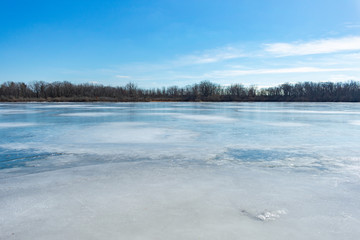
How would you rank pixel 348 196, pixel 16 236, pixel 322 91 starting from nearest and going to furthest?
pixel 16 236 < pixel 348 196 < pixel 322 91

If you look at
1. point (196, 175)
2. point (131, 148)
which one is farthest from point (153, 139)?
point (196, 175)

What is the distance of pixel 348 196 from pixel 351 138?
5073mm

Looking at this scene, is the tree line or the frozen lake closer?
the frozen lake

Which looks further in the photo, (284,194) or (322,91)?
(322,91)

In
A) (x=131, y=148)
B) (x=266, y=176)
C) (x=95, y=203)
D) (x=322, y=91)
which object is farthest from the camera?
(x=322, y=91)

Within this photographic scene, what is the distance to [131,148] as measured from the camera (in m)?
5.95

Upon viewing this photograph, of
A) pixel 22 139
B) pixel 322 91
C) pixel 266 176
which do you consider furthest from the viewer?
pixel 322 91

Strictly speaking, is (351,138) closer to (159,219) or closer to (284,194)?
(284,194)

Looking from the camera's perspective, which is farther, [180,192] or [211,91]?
[211,91]

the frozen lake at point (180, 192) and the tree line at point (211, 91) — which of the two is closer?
the frozen lake at point (180, 192)

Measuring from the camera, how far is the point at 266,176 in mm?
3844

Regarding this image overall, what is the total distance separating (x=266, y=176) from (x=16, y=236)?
3.08 metres

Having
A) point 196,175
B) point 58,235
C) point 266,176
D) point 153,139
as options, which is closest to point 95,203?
point 58,235

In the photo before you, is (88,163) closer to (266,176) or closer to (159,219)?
(159,219)
